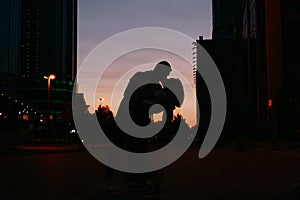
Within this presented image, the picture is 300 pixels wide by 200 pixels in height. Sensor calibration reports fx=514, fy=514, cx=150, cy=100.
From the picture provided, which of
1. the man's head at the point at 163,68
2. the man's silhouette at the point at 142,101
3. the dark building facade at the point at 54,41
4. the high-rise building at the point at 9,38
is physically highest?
the dark building facade at the point at 54,41

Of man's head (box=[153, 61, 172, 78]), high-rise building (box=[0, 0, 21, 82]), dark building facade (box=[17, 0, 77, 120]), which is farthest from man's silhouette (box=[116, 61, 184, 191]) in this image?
dark building facade (box=[17, 0, 77, 120])

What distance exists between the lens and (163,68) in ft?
25.3

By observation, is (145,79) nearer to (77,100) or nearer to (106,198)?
(106,198)

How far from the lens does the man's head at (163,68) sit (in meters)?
7.70

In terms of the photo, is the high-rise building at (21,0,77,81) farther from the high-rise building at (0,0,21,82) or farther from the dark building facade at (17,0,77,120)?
the high-rise building at (0,0,21,82)

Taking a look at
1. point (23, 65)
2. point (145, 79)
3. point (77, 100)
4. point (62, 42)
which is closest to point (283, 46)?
point (77, 100)

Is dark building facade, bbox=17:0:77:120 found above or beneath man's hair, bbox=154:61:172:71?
above

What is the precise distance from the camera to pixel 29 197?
8.91 metres

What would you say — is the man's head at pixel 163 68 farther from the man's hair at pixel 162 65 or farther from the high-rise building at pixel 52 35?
the high-rise building at pixel 52 35

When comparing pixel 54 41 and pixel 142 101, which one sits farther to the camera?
pixel 54 41

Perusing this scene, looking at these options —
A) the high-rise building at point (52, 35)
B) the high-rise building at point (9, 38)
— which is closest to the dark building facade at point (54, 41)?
the high-rise building at point (52, 35)

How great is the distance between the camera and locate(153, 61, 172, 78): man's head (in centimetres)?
770

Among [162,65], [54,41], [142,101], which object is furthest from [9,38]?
[162,65]

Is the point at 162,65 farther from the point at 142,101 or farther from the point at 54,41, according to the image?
the point at 54,41
